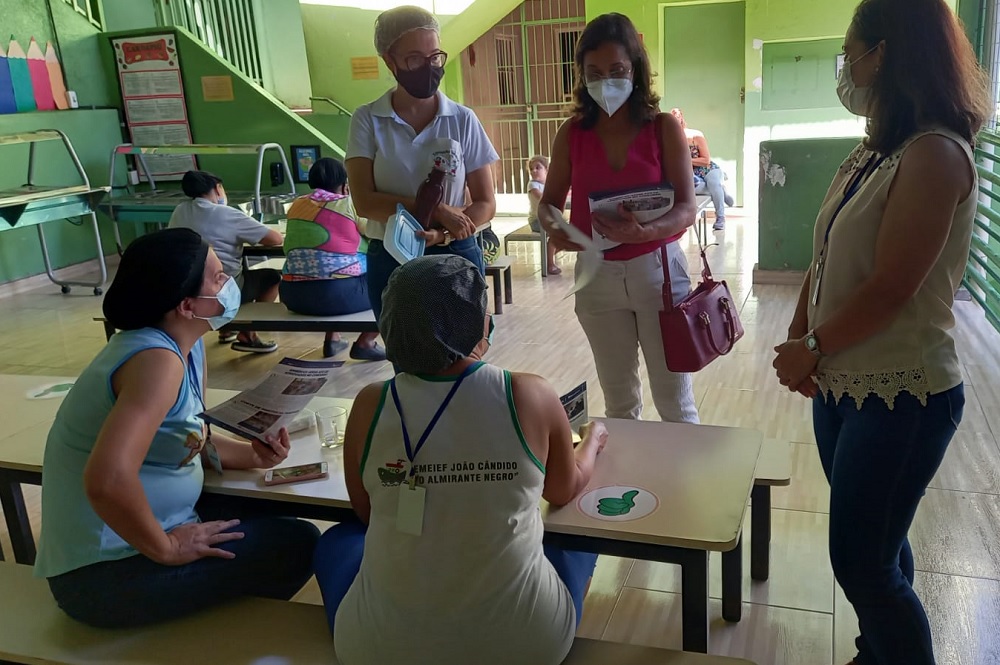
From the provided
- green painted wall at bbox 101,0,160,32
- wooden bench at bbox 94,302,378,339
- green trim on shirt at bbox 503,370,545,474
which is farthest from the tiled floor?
green painted wall at bbox 101,0,160,32

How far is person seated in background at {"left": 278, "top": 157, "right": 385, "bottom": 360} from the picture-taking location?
418 cm

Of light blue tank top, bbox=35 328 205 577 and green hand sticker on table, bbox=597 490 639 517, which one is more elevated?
light blue tank top, bbox=35 328 205 577

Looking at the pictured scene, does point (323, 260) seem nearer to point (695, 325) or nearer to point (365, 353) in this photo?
point (365, 353)

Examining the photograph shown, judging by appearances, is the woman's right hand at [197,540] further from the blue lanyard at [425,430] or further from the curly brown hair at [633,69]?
the curly brown hair at [633,69]

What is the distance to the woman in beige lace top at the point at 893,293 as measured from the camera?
1417mm

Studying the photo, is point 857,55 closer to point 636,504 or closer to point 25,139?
point 636,504

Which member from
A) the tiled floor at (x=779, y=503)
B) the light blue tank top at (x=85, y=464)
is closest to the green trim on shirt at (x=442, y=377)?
the light blue tank top at (x=85, y=464)

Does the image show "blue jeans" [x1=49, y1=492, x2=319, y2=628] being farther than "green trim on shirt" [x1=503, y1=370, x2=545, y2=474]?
Yes

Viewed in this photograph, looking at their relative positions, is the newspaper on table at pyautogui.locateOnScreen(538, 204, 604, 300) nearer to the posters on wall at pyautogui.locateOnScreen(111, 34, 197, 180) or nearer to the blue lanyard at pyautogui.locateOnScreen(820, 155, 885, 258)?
the blue lanyard at pyautogui.locateOnScreen(820, 155, 885, 258)

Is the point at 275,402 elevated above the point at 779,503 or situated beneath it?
elevated above

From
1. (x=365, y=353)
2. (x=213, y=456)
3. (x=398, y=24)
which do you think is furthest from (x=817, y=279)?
(x=365, y=353)

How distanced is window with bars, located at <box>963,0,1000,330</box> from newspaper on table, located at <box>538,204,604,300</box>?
3001 millimetres

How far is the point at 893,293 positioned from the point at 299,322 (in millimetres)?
3165

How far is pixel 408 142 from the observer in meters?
2.70
